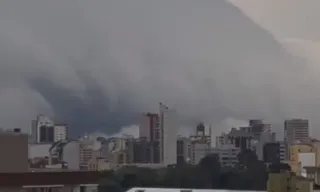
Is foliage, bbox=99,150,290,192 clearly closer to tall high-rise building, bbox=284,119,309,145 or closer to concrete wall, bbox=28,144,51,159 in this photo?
tall high-rise building, bbox=284,119,309,145

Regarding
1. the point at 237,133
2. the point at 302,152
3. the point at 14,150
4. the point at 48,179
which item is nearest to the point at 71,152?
the point at 14,150

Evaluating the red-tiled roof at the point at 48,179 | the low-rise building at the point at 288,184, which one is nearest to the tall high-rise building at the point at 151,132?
the red-tiled roof at the point at 48,179

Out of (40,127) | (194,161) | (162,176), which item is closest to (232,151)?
(194,161)

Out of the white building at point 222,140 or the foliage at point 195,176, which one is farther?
the white building at point 222,140

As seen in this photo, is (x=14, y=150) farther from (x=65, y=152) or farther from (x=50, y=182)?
(x=50, y=182)

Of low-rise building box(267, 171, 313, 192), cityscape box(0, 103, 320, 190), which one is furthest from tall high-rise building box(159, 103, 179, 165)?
low-rise building box(267, 171, 313, 192)

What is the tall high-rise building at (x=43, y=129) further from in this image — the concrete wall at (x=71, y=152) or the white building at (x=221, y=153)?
the white building at (x=221, y=153)
